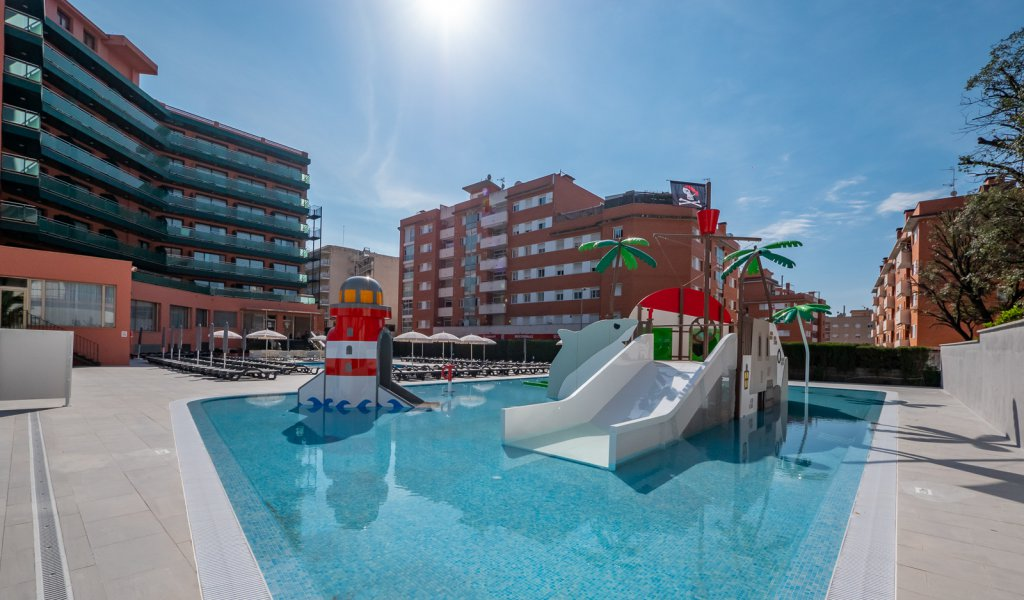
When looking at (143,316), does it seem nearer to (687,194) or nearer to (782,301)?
(687,194)

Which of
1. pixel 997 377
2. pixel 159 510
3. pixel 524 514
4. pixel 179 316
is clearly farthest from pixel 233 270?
pixel 997 377

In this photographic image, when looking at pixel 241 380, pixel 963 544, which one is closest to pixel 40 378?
pixel 241 380

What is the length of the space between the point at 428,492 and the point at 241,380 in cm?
1760

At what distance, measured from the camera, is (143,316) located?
34.2 metres

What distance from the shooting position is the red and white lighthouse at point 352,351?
600 inches

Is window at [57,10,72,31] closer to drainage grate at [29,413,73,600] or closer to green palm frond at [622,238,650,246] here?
green palm frond at [622,238,650,246]

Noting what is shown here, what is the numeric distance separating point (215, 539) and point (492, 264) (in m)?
52.2

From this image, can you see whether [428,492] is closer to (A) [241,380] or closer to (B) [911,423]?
(B) [911,423]

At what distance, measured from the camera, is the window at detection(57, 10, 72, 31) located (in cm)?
3434

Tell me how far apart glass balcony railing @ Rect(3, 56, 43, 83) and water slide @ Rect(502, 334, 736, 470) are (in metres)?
36.7

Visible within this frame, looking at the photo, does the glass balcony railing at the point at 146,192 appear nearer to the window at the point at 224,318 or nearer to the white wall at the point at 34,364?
the window at the point at 224,318

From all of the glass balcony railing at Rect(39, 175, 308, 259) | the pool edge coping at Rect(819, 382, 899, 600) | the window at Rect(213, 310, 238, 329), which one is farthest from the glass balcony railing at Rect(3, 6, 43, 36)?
the pool edge coping at Rect(819, 382, 899, 600)

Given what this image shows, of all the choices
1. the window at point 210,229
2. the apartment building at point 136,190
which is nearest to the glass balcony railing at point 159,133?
the apartment building at point 136,190

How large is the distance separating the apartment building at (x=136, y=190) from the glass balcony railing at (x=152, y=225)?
0.10 m
